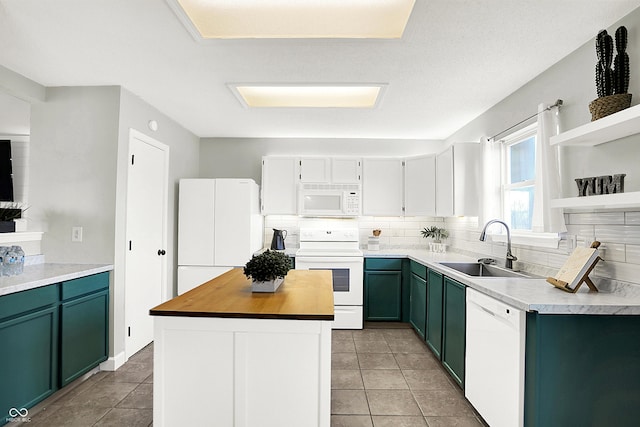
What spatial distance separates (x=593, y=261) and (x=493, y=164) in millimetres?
1630

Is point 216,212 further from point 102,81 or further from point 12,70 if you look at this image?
point 12,70

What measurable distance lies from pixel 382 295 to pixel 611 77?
2.94 metres

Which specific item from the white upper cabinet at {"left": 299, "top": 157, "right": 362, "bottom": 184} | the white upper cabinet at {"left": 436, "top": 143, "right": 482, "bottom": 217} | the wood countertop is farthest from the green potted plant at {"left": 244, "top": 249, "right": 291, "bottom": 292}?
the white upper cabinet at {"left": 299, "top": 157, "right": 362, "bottom": 184}

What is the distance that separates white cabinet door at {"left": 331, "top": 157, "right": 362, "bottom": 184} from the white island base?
Answer: 3075 mm

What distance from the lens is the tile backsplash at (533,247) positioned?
1854 millimetres

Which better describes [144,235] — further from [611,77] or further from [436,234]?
[611,77]

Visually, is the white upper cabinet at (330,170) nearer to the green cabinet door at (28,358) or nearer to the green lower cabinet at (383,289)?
the green lower cabinet at (383,289)

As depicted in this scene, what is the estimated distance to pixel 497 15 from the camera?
1847mm

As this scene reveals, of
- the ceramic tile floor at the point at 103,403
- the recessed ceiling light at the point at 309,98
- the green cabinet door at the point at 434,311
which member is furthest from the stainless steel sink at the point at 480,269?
the ceramic tile floor at the point at 103,403

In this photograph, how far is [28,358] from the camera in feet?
6.98

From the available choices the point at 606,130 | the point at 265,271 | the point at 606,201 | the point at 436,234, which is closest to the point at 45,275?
the point at 265,271

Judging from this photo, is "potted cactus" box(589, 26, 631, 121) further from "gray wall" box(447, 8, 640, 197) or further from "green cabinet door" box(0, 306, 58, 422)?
"green cabinet door" box(0, 306, 58, 422)

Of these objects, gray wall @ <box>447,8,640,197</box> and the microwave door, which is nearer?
gray wall @ <box>447,8,640,197</box>

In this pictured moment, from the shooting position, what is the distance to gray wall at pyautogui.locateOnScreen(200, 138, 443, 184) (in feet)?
15.6
